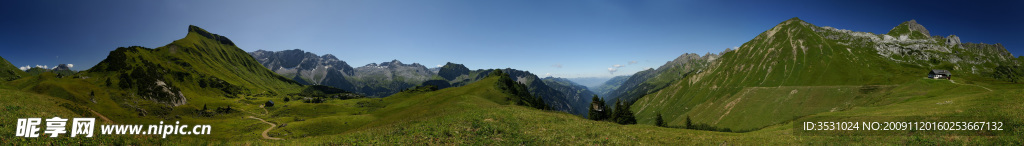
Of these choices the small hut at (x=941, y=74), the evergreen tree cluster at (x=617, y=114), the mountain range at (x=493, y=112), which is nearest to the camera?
the mountain range at (x=493, y=112)

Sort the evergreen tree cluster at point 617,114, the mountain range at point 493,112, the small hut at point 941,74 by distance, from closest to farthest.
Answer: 1. the mountain range at point 493,112
2. the evergreen tree cluster at point 617,114
3. the small hut at point 941,74

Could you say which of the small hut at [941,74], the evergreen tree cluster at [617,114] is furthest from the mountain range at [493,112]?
the small hut at [941,74]

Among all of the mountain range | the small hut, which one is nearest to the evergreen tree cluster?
the mountain range

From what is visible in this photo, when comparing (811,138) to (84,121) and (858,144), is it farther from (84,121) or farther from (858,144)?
(84,121)

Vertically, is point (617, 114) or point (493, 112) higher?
point (493, 112)

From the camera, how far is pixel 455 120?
42344mm

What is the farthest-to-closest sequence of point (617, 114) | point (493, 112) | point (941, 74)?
1. point (941, 74)
2. point (617, 114)
3. point (493, 112)

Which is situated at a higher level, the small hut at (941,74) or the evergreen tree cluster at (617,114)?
the small hut at (941,74)

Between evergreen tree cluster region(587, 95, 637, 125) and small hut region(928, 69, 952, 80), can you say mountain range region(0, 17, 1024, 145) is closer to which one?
evergreen tree cluster region(587, 95, 637, 125)

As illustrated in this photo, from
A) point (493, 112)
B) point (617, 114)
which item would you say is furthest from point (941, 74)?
point (493, 112)

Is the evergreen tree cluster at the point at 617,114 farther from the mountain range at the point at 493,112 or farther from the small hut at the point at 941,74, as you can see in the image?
the small hut at the point at 941,74

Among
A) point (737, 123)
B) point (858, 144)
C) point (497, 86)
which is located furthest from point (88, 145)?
point (737, 123)

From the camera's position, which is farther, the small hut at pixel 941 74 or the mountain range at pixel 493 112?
the small hut at pixel 941 74

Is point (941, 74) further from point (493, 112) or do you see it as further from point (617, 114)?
point (493, 112)
